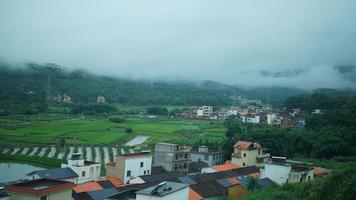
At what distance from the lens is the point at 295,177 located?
59.0ft

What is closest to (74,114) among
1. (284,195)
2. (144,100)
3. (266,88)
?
(144,100)

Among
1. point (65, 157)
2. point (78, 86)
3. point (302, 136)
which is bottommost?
point (65, 157)

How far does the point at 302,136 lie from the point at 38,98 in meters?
34.5

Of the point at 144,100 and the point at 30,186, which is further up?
the point at 144,100

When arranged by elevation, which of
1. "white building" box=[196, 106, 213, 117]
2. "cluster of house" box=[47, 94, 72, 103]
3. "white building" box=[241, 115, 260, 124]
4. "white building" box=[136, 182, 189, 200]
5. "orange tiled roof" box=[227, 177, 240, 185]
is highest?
"cluster of house" box=[47, 94, 72, 103]

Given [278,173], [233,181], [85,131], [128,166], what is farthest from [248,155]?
[85,131]

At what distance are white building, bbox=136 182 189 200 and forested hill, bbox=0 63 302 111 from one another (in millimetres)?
34818

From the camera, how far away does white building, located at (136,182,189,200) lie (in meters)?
11.2

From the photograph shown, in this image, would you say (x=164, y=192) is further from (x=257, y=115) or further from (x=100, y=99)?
(x=100, y=99)

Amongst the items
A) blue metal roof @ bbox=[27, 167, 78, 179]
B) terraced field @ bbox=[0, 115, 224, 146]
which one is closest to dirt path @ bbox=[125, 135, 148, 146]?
terraced field @ bbox=[0, 115, 224, 146]

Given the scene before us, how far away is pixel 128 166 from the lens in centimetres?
1914

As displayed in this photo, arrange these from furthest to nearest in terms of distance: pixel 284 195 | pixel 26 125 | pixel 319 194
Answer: pixel 26 125 → pixel 284 195 → pixel 319 194

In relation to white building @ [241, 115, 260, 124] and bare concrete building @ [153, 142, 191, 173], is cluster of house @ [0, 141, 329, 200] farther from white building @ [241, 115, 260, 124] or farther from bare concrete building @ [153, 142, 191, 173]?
white building @ [241, 115, 260, 124]

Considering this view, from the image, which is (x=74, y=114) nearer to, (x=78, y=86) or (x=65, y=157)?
(x=78, y=86)
